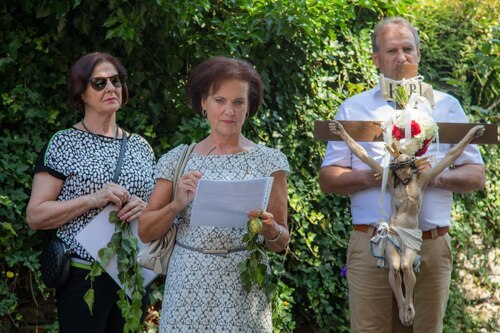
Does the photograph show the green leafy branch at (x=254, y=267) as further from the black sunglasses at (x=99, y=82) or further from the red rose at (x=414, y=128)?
the black sunglasses at (x=99, y=82)

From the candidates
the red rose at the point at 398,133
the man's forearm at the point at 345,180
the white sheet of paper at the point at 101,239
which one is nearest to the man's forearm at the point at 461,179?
the man's forearm at the point at 345,180

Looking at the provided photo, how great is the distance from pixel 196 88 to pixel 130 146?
71 cm

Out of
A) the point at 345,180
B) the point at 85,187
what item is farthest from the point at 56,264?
A: the point at 345,180

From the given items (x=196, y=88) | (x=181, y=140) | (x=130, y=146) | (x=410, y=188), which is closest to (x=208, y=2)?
(x=181, y=140)

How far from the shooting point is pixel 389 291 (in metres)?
4.18

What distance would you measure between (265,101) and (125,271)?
92.8 inches

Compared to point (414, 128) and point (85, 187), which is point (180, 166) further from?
point (414, 128)

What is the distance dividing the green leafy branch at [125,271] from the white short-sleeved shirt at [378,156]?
1.01 meters

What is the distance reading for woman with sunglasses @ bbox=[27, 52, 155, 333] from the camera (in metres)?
4.17

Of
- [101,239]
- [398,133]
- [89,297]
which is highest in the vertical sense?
[398,133]

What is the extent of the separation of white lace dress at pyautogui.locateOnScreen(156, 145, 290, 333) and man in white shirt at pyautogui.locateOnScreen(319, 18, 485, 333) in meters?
0.56

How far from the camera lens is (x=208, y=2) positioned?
18.1 ft

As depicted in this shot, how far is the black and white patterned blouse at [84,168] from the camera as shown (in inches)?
167

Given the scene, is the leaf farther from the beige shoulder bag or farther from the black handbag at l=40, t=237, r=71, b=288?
the beige shoulder bag
